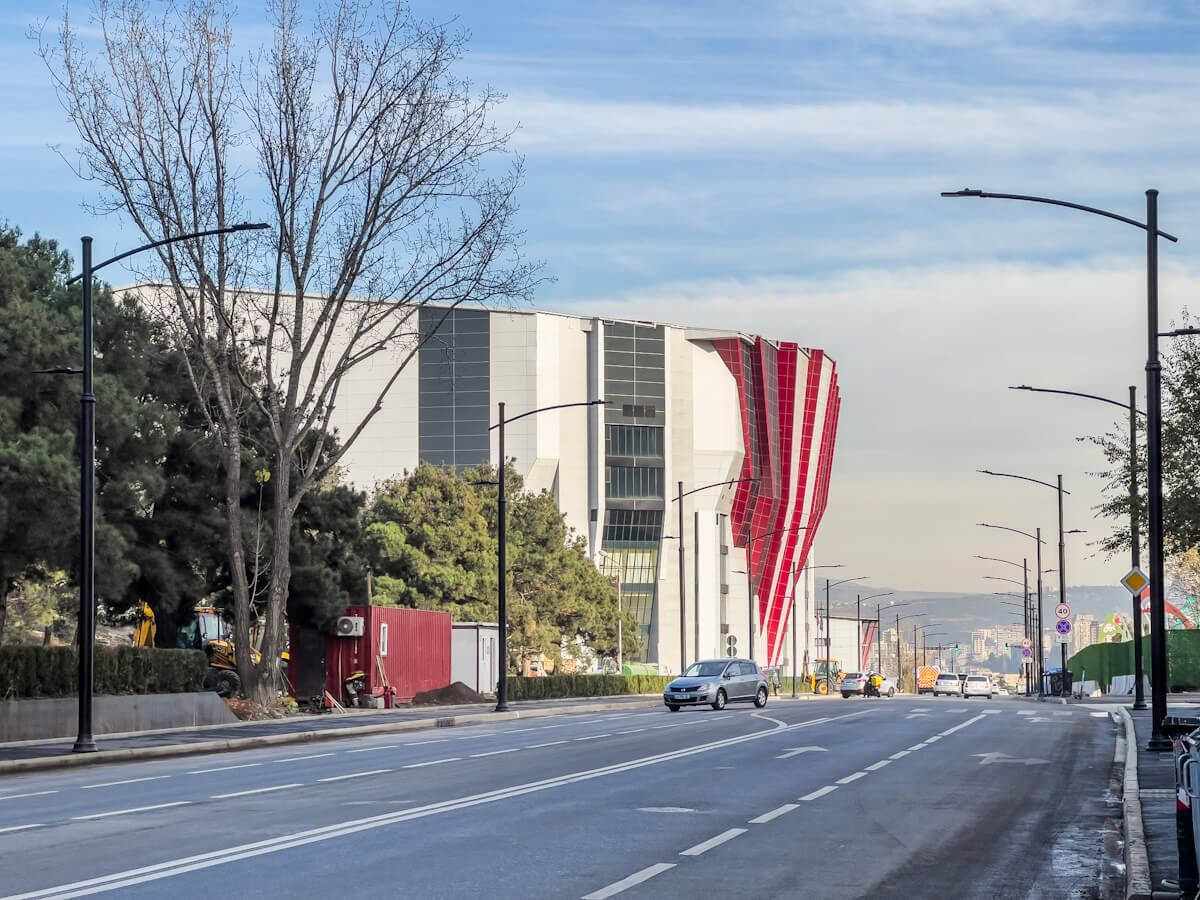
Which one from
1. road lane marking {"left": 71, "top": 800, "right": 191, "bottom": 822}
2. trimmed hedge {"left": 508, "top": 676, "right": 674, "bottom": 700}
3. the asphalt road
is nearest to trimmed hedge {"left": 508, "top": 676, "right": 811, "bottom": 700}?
trimmed hedge {"left": 508, "top": 676, "right": 674, "bottom": 700}

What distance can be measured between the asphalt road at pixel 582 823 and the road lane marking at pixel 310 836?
38 millimetres

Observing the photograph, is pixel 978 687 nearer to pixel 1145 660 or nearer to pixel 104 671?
pixel 1145 660

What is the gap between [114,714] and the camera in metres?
31.9

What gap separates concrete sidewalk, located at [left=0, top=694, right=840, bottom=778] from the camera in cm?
2492

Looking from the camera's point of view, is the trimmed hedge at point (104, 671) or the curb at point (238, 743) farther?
the trimmed hedge at point (104, 671)

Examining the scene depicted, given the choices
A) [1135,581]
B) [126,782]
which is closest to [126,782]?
[126,782]

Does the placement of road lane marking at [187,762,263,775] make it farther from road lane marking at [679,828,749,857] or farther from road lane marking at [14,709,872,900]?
road lane marking at [679,828,749,857]

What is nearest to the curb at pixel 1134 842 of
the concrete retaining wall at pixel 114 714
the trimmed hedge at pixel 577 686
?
the concrete retaining wall at pixel 114 714

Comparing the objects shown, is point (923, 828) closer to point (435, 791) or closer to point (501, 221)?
point (435, 791)

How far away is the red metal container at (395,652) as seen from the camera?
47.9m

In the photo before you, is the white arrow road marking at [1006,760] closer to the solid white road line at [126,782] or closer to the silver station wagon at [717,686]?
the solid white road line at [126,782]

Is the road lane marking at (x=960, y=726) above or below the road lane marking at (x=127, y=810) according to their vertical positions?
below

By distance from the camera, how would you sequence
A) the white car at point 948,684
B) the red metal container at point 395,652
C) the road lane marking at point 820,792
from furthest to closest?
the white car at point 948,684 < the red metal container at point 395,652 < the road lane marking at point 820,792

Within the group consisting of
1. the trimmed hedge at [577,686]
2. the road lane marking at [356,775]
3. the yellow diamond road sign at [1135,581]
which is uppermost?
the yellow diamond road sign at [1135,581]
